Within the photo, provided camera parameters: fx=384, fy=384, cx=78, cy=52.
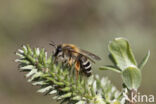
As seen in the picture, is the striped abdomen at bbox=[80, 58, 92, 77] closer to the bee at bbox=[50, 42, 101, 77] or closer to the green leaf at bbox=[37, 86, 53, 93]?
the bee at bbox=[50, 42, 101, 77]


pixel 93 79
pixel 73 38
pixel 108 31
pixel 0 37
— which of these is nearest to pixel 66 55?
pixel 93 79

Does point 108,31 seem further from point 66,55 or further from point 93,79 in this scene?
point 93,79

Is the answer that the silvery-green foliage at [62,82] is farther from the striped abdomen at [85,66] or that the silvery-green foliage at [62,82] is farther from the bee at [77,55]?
the bee at [77,55]

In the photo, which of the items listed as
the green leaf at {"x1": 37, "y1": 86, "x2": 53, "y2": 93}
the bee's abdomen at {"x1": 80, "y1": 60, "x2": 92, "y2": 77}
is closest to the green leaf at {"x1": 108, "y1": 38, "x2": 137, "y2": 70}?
the green leaf at {"x1": 37, "y1": 86, "x2": 53, "y2": 93}

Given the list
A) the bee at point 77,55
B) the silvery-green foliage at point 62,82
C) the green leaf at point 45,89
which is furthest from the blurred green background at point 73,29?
the green leaf at point 45,89

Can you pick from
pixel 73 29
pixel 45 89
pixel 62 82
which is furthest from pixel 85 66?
pixel 73 29

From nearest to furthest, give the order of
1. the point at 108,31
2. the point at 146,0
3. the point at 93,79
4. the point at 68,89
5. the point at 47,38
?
the point at 68,89
the point at 93,79
the point at 108,31
the point at 146,0
the point at 47,38
